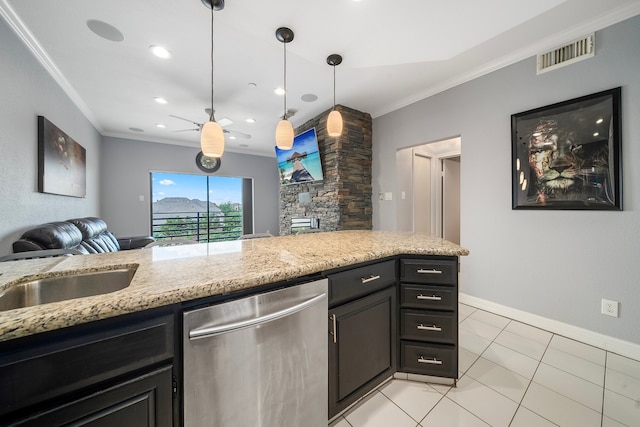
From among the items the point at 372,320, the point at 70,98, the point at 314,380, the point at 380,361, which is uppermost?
the point at 70,98

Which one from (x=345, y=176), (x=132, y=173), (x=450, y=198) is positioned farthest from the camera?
(x=132, y=173)

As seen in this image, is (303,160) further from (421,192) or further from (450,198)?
(450,198)

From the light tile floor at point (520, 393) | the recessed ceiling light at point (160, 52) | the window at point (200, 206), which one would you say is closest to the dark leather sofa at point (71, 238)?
the window at point (200, 206)

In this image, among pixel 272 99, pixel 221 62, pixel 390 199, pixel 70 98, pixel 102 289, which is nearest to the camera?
pixel 102 289

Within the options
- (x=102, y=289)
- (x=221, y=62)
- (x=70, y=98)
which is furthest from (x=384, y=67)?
(x=70, y=98)

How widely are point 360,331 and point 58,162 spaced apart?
142 inches

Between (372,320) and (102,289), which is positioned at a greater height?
(102,289)

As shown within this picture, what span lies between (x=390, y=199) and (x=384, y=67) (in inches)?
71.5

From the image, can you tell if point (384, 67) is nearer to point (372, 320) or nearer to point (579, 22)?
point (579, 22)

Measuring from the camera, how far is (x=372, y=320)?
1280 mm

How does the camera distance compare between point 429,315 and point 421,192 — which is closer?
point 429,315

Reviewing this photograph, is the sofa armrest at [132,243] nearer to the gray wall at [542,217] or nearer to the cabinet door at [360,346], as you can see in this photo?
the cabinet door at [360,346]

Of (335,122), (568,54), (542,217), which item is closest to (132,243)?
(335,122)

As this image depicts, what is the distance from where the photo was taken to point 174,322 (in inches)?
28.2
